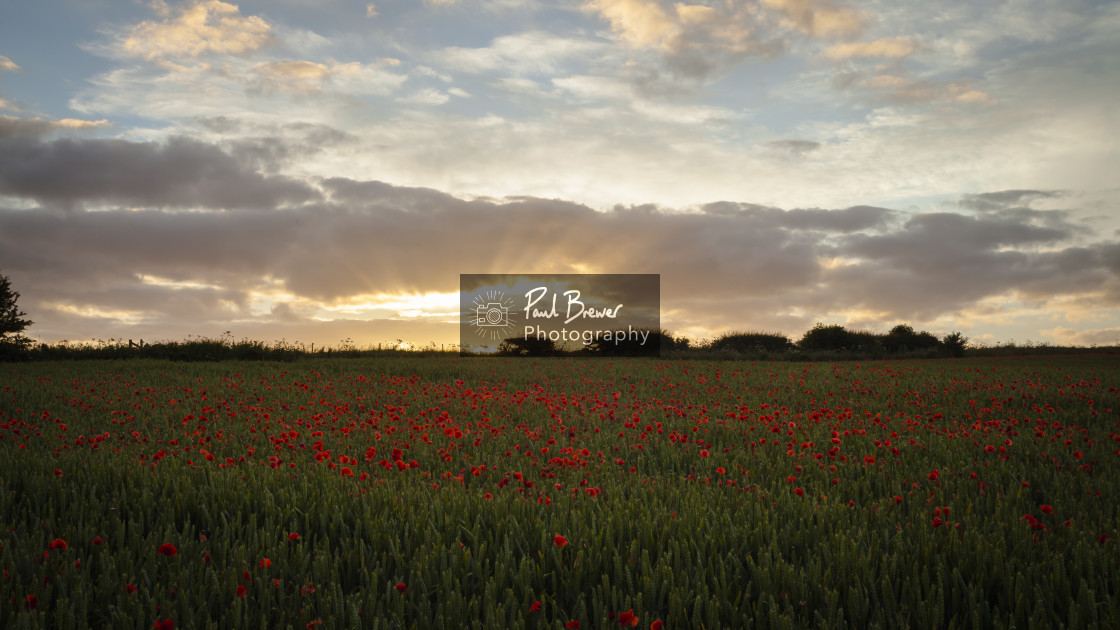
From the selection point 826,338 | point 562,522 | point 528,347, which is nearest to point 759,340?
point 826,338

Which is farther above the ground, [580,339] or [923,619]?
[580,339]

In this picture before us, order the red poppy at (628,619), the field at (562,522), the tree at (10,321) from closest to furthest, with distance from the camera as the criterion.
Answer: the red poppy at (628,619) → the field at (562,522) → the tree at (10,321)

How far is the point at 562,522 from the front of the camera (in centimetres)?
405

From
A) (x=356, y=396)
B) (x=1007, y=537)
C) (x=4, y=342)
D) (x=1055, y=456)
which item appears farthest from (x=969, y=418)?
(x=4, y=342)

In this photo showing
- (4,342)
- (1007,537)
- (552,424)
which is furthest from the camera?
(4,342)

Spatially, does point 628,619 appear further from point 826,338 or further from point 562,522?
point 826,338

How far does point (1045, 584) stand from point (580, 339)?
2289cm

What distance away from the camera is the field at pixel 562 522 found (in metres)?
3.04

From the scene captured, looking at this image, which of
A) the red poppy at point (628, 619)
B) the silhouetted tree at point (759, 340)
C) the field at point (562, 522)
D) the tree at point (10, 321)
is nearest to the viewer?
the red poppy at point (628, 619)

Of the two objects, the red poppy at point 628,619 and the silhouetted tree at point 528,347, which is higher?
the silhouetted tree at point 528,347

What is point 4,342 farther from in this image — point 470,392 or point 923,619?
point 923,619

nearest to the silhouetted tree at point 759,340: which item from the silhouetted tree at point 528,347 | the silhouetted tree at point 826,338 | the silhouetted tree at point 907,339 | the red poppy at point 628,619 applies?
the silhouetted tree at point 826,338

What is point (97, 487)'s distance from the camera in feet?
16.4

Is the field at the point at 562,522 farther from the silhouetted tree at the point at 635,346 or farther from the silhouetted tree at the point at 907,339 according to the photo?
the silhouetted tree at the point at 907,339
